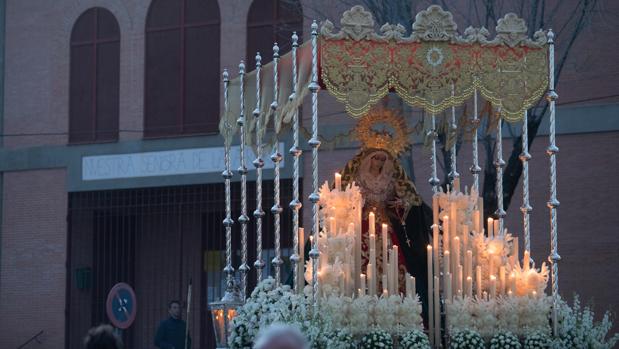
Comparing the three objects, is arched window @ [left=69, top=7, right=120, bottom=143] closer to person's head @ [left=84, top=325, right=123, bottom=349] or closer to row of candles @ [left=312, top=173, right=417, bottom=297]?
row of candles @ [left=312, top=173, right=417, bottom=297]

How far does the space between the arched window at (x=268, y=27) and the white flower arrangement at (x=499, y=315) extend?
14.0 m

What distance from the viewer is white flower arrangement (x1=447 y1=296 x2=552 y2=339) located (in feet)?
47.4

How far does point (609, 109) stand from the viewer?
25250mm

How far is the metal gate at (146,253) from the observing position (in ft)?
96.5

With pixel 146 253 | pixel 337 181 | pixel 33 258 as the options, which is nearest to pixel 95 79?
pixel 146 253

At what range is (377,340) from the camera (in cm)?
1372

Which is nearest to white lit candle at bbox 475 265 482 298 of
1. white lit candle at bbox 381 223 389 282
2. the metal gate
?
white lit candle at bbox 381 223 389 282

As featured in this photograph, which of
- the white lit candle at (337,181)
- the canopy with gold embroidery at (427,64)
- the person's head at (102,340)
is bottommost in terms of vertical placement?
the person's head at (102,340)

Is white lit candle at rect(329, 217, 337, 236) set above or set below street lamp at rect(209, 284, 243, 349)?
above

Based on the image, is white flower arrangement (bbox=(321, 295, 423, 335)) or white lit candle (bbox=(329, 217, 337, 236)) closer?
white flower arrangement (bbox=(321, 295, 423, 335))

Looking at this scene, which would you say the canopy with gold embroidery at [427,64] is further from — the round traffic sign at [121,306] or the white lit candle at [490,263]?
the round traffic sign at [121,306]

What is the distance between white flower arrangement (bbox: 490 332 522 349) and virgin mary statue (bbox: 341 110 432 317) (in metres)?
2.07

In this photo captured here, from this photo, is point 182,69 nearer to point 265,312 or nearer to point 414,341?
point 265,312

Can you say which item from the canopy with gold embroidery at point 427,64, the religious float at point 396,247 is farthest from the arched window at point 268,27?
the canopy with gold embroidery at point 427,64
